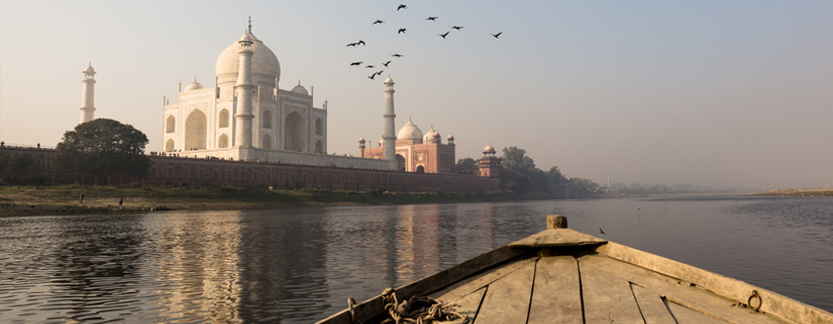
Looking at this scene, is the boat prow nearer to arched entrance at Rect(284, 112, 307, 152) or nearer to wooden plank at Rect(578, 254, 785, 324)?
wooden plank at Rect(578, 254, 785, 324)

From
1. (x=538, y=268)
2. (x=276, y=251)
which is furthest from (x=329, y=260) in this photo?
(x=538, y=268)

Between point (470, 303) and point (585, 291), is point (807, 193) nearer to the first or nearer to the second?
point (585, 291)

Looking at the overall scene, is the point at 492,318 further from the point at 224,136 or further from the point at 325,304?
the point at 224,136

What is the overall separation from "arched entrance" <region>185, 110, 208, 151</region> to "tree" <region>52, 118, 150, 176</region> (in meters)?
29.7

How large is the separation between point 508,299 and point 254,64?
80.8 m

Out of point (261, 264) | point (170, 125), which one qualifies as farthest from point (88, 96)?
point (261, 264)

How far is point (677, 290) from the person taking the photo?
6.02 meters

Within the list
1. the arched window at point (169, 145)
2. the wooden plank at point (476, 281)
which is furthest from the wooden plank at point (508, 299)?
the arched window at point (169, 145)

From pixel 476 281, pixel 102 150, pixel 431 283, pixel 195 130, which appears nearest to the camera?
pixel 431 283

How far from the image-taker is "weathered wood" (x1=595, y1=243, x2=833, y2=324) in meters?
4.82

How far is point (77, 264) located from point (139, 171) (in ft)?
134

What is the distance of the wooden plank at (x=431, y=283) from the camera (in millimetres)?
5470

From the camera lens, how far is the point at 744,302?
5488 millimetres

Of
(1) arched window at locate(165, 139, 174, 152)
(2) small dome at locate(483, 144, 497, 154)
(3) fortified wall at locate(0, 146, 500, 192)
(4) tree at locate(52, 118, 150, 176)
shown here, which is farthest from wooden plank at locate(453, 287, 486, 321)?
(2) small dome at locate(483, 144, 497, 154)
